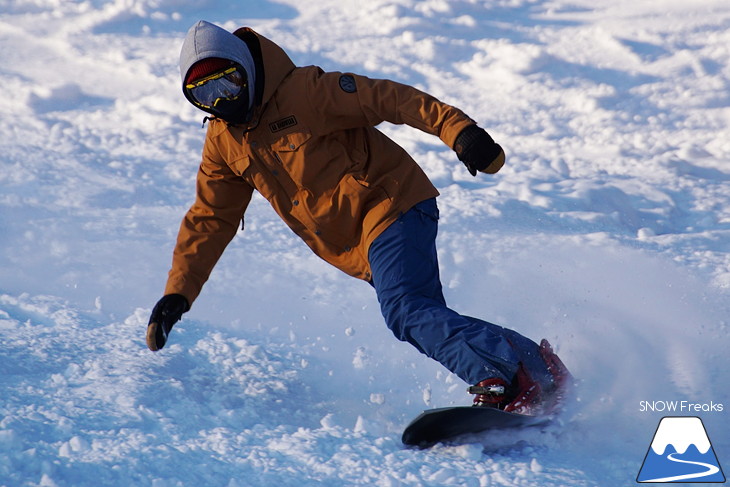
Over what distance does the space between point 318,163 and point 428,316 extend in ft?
2.15

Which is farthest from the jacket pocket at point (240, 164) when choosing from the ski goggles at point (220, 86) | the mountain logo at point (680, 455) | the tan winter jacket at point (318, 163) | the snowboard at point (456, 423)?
the mountain logo at point (680, 455)

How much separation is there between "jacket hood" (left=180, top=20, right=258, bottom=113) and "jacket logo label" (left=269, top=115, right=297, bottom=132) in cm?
11

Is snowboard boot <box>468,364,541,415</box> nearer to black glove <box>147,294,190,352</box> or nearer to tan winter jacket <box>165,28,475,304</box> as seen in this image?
tan winter jacket <box>165,28,475,304</box>

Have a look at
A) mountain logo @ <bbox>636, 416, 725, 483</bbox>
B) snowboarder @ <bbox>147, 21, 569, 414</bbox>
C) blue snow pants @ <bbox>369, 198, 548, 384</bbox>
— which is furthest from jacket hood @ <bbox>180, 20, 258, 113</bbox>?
mountain logo @ <bbox>636, 416, 725, 483</bbox>

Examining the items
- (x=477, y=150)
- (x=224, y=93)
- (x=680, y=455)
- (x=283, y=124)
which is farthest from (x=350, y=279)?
(x=680, y=455)

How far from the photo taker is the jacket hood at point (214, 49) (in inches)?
101

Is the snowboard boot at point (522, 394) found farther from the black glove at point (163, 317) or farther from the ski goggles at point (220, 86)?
the ski goggles at point (220, 86)

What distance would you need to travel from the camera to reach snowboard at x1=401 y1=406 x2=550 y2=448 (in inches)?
93.4

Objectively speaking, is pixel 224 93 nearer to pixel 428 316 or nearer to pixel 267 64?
pixel 267 64

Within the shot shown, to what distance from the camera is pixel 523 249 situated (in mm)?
4746

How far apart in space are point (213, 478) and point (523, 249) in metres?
3.00

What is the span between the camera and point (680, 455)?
240 centimetres

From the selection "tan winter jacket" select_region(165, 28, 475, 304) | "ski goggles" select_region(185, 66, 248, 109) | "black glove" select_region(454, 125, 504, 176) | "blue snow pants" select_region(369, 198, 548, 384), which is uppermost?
"ski goggles" select_region(185, 66, 248, 109)

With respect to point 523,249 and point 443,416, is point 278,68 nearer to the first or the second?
point 443,416
